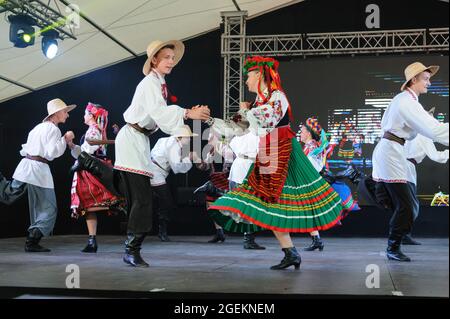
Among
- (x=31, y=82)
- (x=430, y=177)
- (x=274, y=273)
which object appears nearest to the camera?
(x=274, y=273)

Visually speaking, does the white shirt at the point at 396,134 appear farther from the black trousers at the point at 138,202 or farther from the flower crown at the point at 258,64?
the black trousers at the point at 138,202

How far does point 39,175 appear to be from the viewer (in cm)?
473

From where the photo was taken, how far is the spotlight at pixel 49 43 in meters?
3.87

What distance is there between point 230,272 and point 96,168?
1.78 m

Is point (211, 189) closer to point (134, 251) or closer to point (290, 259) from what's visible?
point (134, 251)

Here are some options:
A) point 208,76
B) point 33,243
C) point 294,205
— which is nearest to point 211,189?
point 208,76

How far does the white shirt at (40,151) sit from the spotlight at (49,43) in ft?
2.66

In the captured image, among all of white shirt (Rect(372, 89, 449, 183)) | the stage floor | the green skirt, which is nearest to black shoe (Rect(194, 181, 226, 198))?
the stage floor

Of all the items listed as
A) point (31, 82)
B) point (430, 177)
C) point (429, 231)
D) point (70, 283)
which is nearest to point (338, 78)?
point (430, 177)

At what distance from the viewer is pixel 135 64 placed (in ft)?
17.6

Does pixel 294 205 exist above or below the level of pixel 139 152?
below

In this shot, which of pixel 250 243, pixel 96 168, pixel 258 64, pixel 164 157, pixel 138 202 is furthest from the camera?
pixel 164 157
